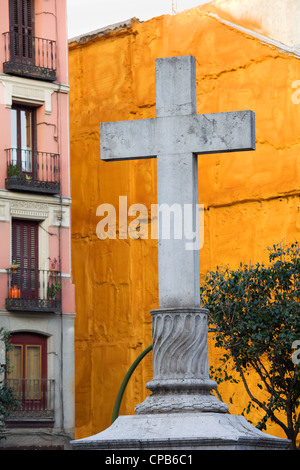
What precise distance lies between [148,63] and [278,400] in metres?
19.5

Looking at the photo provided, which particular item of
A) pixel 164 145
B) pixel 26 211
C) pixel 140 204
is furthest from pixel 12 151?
pixel 164 145

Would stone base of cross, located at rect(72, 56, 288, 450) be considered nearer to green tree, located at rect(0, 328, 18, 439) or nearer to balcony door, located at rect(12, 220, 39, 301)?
green tree, located at rect(0, 328, 18, 439)

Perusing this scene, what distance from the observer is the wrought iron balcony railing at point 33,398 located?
33.8 m

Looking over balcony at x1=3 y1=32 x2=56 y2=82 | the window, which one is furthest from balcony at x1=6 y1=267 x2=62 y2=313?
balcony at x1=3 y1=32 x2=56 y2=82

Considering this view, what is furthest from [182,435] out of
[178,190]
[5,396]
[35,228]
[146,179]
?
[146,179]

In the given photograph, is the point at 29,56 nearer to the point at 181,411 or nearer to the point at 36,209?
the point at 36,209

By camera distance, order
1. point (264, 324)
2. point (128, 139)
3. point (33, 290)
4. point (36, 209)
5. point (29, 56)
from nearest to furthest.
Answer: point (128, 139), point (264, 324), point (33, 290), point (36, 209), point (29, 56)

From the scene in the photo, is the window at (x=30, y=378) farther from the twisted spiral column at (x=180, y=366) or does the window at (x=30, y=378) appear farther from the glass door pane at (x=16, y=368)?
the twisted spiral column at (x=180, y=366)

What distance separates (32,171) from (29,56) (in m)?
3.76

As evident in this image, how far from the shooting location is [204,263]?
124 feet

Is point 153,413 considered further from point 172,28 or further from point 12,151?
point 172,28

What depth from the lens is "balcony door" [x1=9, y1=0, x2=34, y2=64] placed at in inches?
1406

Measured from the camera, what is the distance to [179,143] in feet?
43.3

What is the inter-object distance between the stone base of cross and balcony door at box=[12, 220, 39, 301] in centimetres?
2122
